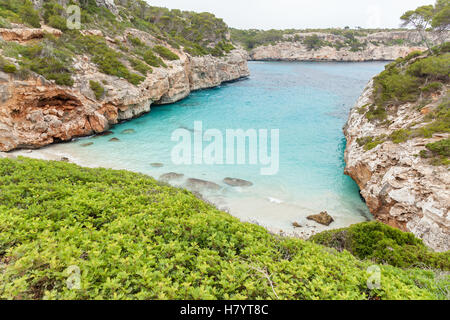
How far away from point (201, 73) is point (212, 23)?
71.8ft

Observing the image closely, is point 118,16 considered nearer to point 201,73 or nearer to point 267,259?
point 201,73

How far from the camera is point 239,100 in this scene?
36.7m

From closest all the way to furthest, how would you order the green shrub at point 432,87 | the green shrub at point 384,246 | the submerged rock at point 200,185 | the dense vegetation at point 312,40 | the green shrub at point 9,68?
the green shrub at point 384,246 < the green shrub at point 432,87 < the submerged rock at point 200,185 < the green shrub at point 9,68 < the dense vegetation at point 312,40

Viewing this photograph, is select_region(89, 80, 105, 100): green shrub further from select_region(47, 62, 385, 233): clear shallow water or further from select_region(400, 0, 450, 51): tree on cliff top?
select_region(400, 0, 450, 51): tree on cliff top

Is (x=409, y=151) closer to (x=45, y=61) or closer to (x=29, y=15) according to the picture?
(x=45, y=61)

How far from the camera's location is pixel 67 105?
19.2 metres

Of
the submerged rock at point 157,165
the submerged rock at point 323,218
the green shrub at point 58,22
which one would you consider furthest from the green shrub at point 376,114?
the green shrub at point 58,22

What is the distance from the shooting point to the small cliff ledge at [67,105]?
15641 millimetres

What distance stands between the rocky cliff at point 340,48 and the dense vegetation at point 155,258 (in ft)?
361

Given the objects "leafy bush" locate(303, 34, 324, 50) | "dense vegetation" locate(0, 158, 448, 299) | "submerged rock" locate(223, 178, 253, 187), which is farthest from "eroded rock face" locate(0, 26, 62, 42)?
"leafy bush" locate(303, 34, 324, 50)

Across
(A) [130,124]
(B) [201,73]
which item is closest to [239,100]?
(B) [201,73]

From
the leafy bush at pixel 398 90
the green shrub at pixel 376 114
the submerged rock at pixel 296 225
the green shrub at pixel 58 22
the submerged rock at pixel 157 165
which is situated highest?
the green shrub at pixel 58 22

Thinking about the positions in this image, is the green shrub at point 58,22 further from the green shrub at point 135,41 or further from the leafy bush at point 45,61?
the green shrub at point 135,41
